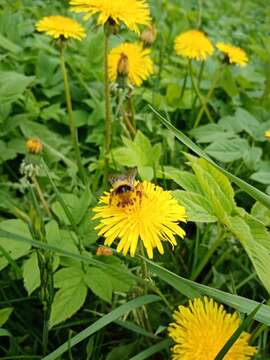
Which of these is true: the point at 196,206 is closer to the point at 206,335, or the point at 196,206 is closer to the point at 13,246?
the point at 206,335

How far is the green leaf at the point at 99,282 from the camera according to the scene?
839 millimetres

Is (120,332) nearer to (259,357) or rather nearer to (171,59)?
(259,357)

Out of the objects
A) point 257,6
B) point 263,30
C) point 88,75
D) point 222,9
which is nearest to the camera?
point 88,75

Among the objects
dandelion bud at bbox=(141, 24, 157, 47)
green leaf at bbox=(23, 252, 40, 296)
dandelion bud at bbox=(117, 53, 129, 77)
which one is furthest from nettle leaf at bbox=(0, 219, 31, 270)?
Answer: dandelion bud at bbox=(141, 24, 157, 47)

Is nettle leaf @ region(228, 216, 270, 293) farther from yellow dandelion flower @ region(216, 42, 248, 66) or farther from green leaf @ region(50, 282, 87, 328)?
yellow dandelion flower @ region(216, 42, 248, 66)

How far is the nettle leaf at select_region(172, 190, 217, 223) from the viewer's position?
77 centimetres

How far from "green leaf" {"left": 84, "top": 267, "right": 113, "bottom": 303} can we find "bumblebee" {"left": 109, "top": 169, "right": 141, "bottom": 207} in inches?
8.5

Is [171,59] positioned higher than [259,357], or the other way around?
[171,59]

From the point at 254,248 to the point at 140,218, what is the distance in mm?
188

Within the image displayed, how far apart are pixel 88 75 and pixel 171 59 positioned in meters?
0.44

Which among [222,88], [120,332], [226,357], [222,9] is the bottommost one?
[120,332]

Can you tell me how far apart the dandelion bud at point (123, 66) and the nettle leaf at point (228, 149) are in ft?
0.97

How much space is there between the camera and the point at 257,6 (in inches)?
141

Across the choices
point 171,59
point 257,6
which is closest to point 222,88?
point 171,59
